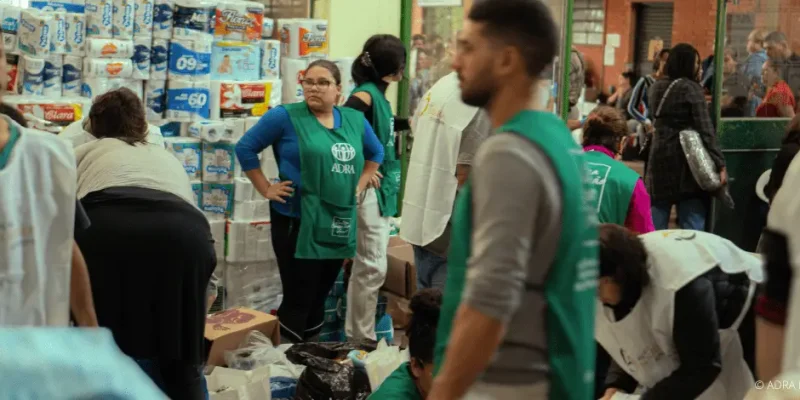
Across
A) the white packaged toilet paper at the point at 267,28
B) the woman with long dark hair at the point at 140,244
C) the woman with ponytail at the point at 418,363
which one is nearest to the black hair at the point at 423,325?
the woman with ponytail at the point at 418,363

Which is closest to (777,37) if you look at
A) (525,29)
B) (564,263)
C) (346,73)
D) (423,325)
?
(346,73)

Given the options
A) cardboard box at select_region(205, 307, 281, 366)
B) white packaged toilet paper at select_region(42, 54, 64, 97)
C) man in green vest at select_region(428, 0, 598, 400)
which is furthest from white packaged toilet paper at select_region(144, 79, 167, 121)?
man in green vest at select_region(428, 0, 598, 400)

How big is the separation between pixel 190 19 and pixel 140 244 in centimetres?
228

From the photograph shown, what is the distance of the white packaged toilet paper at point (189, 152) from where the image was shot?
19.5 ft

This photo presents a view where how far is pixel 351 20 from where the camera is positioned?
23.6 ft

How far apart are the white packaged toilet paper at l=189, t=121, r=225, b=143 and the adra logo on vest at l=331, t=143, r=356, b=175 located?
836 mm

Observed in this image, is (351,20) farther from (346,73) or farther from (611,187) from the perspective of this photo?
(611,187)

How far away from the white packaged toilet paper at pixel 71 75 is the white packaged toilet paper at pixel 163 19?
0.41 meters

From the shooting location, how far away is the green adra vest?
181 inches

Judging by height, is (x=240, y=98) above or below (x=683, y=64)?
below

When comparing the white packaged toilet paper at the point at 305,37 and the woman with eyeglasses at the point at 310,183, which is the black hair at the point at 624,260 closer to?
the woman with eyeglasses at the point at 310,183

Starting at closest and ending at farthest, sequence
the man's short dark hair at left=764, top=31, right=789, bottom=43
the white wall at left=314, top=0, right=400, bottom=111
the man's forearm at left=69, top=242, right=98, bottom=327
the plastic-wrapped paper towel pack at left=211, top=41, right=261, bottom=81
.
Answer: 1. the man's forearm at left=69, top=242, right=98, bottom=327
2. the plastic-wrapped paper towel pack at left=211, top=41, right=261, bottom=81
3. the white wall at left=314, top=0, right=400, bottom=111
4. the man's short dark hair at left=764, top=31, right=789, bottom=43

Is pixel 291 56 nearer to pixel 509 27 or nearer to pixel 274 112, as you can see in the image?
pixel 274 112

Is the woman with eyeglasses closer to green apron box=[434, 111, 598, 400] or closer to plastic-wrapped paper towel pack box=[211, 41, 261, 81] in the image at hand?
plastic-wrapped paper towel pack box=[211, 41, 261, 81]
